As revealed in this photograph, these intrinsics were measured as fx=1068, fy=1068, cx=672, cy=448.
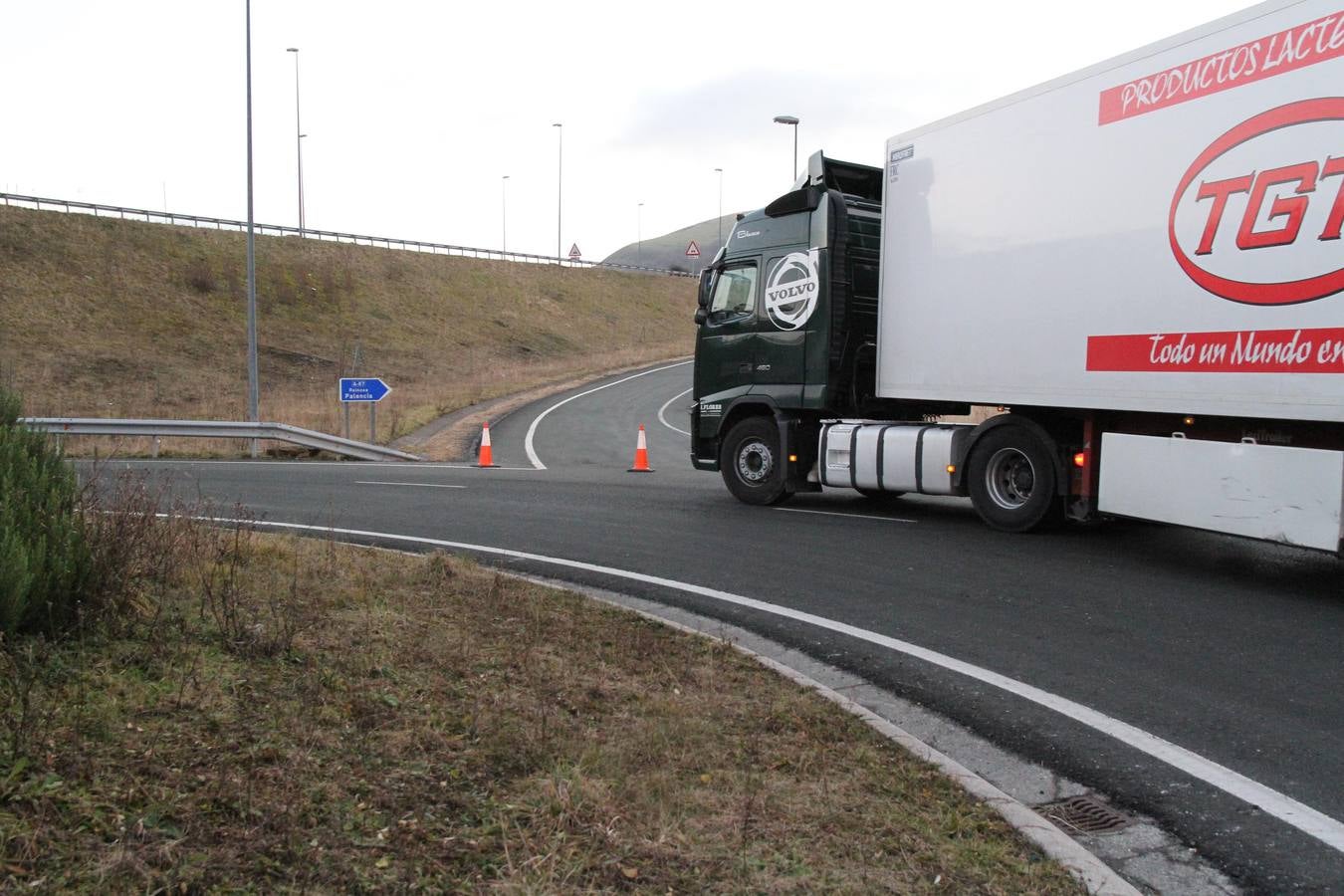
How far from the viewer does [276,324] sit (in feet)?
182

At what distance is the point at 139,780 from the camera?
132 inches

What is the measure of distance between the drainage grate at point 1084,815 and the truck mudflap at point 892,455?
6.87 metres

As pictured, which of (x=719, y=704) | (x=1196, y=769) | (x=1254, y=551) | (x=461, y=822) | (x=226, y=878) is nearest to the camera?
(x=226, y=878)

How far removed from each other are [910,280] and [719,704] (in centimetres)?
721

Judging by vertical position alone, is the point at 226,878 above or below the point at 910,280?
below

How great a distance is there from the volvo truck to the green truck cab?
0.09ft

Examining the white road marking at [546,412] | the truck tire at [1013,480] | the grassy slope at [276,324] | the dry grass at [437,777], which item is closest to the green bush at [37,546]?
the dry grass at [437,777]

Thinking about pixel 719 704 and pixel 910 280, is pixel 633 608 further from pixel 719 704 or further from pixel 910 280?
pixel 910 280

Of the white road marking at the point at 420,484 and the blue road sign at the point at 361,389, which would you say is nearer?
the white road marking at the point at 420,484

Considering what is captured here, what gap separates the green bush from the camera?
4.30m

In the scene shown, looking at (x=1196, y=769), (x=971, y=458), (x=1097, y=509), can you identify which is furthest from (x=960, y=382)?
(x=1196, y=769)

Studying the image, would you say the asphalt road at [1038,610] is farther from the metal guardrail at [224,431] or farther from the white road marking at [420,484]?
the metal guardrail at [224,431]

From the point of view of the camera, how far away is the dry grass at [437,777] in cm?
309

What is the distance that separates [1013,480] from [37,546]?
8521 mm
